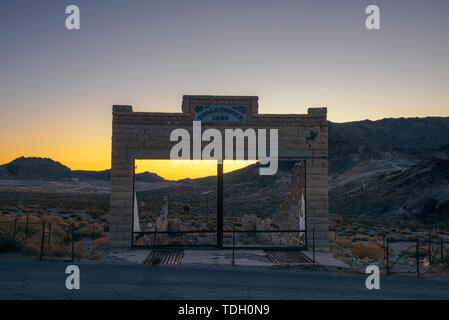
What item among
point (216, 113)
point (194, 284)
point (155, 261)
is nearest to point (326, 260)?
point (194, 284)

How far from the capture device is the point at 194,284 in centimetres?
1066

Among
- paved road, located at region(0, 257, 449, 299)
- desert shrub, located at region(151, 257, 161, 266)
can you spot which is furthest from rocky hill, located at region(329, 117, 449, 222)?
desert shrub, located at region(151, 257, 161, 266)

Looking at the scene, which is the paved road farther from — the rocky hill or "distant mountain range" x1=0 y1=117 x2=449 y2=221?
"distant mountain range" x1=0 y1=117 x2=449 y2=221

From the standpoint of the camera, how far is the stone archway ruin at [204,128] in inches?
621

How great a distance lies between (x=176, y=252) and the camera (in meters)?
15.6

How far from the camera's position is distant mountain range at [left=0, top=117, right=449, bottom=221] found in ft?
154

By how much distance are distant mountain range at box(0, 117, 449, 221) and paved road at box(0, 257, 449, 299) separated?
107 feet

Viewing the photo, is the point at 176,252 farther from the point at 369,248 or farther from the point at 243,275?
the point at 369,248

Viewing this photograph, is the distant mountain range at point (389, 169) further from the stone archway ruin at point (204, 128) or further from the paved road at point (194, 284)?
the paved road at point (194, 284)

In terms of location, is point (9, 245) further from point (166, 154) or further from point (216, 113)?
point (216, 113)

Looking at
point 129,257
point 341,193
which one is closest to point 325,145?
point 129,257

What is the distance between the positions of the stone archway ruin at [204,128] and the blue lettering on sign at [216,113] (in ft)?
0.17
